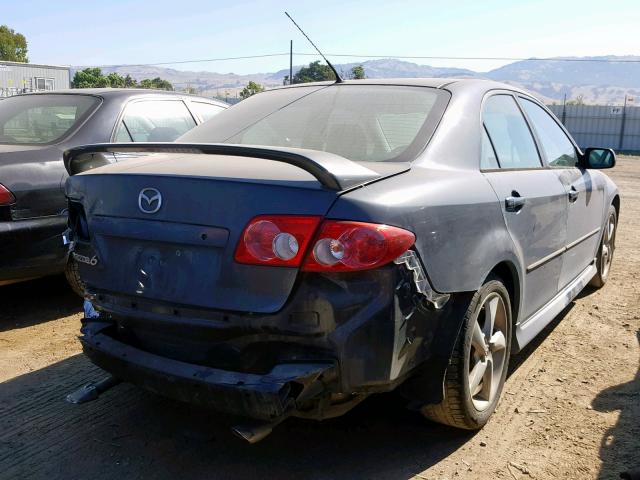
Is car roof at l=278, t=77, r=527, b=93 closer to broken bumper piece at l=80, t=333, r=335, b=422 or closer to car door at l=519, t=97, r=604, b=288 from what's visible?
car door at l=519, t=97, r=604, b=288

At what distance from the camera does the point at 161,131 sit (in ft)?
18.1

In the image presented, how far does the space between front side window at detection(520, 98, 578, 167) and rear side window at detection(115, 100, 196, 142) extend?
9.64ft

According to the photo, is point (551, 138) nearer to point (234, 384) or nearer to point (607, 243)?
point (607, 243)

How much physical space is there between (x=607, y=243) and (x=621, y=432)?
113 inches

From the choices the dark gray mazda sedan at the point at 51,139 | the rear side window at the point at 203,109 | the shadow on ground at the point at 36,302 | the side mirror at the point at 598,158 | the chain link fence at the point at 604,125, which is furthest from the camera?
the chain link fence at the point at 604,125

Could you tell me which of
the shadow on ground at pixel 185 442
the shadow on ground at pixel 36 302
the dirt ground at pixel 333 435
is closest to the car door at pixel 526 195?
the dirt ground at pixel 333 435

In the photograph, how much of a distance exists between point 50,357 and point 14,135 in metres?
2.06

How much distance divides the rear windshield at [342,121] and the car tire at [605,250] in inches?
112

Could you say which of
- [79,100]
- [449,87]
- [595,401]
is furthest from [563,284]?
[79,100]

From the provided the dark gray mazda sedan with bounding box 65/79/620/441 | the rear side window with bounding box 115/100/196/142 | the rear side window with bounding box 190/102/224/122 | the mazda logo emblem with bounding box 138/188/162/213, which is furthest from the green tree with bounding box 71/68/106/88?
the mazda logo emblem with bounding box 138/188/162/213

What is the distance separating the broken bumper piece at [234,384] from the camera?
7.25 feet

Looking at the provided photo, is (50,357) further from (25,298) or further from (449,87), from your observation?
(449,87)

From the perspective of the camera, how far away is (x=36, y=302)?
16.6 feet

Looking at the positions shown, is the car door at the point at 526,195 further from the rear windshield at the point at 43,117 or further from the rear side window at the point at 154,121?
the rear windshield at the point at 43,117
